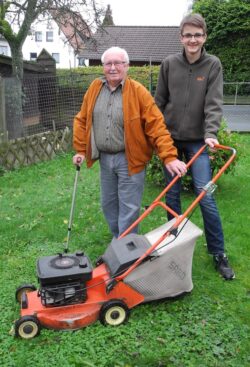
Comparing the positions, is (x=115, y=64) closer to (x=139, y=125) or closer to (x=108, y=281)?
(x=139, y=125)

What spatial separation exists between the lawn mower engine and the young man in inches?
48.8

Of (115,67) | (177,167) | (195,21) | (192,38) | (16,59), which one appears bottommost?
(177,167)

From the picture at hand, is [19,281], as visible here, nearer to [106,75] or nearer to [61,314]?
[61,314]

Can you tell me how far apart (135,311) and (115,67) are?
6.16ft

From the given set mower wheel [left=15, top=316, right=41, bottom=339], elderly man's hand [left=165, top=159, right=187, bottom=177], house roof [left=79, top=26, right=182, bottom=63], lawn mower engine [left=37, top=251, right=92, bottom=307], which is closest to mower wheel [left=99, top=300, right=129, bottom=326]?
lawn mower engine [left=37, top=251, right=92, bottom=307]

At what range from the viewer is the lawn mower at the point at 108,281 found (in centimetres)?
321

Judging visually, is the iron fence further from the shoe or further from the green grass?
the shoe

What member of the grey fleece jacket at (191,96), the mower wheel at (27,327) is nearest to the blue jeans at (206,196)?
the grey fleece jacket at (191,96)

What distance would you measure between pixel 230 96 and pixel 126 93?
18.4m

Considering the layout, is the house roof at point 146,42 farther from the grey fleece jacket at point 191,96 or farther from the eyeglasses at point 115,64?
the eyeglasses at point 115,64

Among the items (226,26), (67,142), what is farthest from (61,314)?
(226,26)

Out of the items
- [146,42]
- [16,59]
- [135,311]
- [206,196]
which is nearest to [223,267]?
[206,196]

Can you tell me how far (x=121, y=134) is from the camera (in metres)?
3.72

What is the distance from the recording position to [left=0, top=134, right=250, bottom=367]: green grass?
3.04 meters
